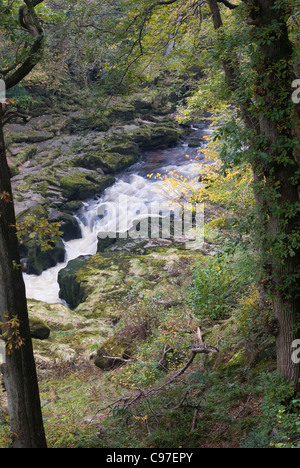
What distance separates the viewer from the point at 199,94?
8.10m

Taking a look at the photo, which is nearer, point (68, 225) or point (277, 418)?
point (277, 418)

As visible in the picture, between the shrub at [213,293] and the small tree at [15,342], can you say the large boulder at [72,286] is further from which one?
the small tree at [15,342]

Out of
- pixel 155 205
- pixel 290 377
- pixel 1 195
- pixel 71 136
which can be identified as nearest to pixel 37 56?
pixel 1 195

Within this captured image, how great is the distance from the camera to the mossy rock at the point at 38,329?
10.4 m

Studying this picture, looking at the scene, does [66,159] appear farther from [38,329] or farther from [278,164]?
[278,164]

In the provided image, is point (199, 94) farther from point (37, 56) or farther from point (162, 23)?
point (37, 56)

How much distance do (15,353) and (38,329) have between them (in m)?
6.46

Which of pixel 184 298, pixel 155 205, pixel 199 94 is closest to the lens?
pixel 199 94

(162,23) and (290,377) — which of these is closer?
(290,377)

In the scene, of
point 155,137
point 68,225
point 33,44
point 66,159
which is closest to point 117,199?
point 68,225

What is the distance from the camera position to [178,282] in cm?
1160

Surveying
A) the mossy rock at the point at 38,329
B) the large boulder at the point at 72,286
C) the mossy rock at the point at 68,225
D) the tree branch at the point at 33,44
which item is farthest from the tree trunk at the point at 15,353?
the mossy rock at the point at 68,225

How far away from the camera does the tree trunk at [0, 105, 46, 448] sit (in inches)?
169

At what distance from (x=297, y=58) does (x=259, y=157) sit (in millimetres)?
1382
